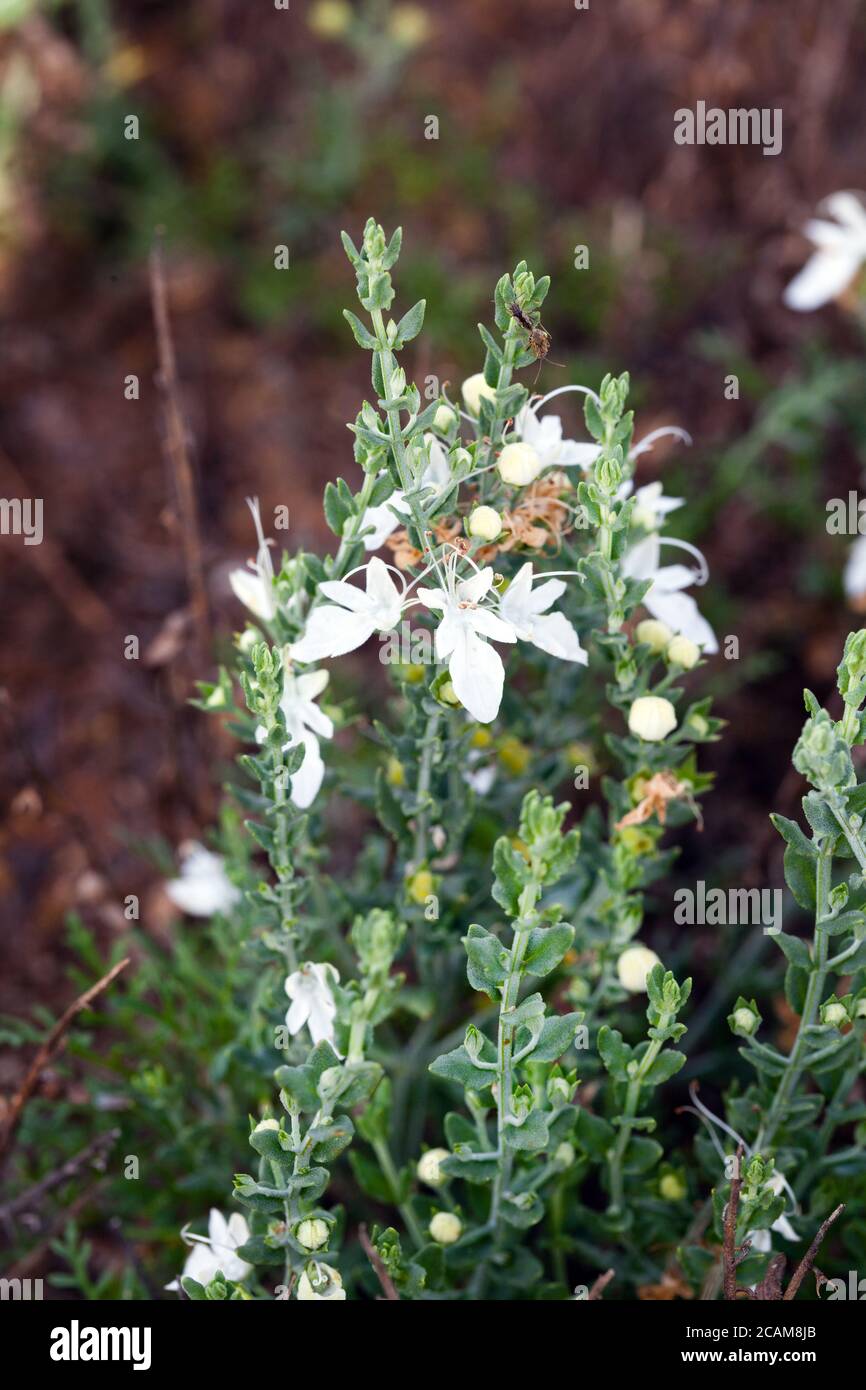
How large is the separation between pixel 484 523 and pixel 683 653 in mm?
287

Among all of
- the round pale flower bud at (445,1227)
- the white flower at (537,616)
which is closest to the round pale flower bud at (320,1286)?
the round pale flower bud at (445,1227)

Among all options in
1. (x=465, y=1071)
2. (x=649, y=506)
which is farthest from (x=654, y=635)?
(x=465, y=1071)

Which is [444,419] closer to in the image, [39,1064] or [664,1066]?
[664,1066]

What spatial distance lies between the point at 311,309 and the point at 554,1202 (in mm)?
2304

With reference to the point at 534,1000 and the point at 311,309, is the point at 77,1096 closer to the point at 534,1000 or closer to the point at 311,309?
the point at 534,1000

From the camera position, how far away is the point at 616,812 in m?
1.54

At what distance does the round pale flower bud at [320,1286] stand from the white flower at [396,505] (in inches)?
29.1

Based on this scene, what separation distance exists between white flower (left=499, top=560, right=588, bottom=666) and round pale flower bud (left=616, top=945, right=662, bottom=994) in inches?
13.4

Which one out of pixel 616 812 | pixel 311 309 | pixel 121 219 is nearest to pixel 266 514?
pixel 311 309

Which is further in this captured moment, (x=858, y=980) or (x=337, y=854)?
(x=337, y=854)

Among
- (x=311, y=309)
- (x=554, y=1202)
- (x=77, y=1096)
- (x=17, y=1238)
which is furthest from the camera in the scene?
(x=311, y=309)

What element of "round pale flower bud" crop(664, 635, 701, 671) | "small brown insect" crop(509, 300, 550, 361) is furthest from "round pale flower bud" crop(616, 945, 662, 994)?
"small brown insect" crop(509, 300, 550, 361)

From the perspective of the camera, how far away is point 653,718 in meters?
1.38

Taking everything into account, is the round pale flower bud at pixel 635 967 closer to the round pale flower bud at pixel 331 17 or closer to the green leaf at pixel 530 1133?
the green leaf at pixel 530 1133
